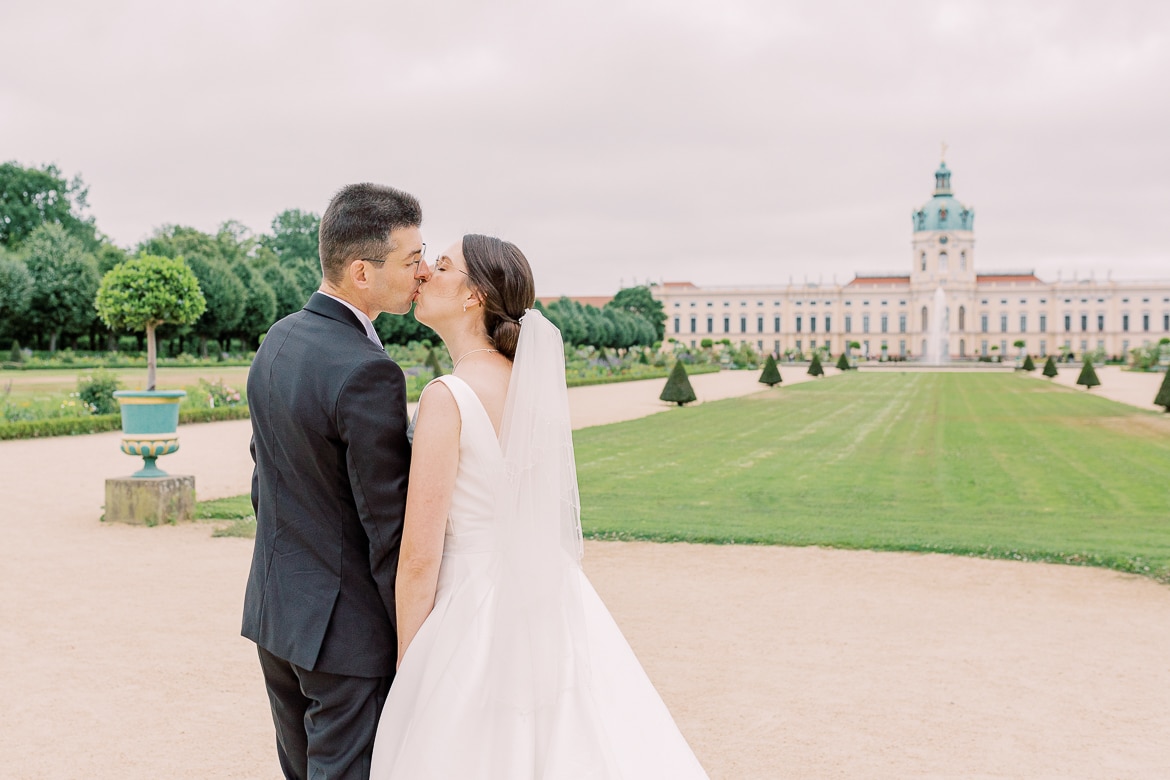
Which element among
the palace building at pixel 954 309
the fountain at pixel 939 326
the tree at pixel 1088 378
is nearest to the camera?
the tree at pixel 1088 378

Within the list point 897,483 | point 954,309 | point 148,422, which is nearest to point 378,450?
point 148,422

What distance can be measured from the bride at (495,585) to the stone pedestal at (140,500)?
5423 millimetres

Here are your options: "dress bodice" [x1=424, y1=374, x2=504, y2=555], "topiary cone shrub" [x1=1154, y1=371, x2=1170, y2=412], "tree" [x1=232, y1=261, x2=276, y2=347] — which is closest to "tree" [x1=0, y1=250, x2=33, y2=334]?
"tree" [x1=232, y1=261, x2=276, y2=347]

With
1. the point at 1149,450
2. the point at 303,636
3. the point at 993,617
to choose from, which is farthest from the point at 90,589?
the point at 1149,450

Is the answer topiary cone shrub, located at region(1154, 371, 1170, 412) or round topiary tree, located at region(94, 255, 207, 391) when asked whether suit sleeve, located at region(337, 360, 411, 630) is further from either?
topiary cone shrub, located at region(1154, 371, 1170, 412)

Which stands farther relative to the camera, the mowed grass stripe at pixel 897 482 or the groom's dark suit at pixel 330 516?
the mowed grass stripe at pixel 897 482

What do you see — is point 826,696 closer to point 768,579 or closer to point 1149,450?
point 768,579

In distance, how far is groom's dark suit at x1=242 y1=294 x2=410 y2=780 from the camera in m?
1.53

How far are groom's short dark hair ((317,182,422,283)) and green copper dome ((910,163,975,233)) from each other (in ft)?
282

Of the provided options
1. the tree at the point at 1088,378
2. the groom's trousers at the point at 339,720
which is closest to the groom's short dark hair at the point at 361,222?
the groom's trousers at the point at 339,720

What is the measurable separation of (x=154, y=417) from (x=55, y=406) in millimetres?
7737

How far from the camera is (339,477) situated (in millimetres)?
1569

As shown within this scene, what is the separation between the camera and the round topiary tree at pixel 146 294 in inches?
463

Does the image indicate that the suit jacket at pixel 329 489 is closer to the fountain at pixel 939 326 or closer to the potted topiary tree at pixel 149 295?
the potted topiary tree at pixel 149 295
